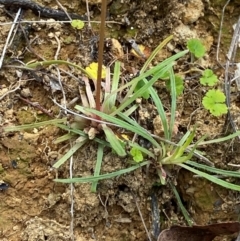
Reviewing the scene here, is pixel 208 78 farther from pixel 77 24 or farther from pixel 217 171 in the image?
pixel 77 24

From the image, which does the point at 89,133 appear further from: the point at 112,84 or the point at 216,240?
the point at 216,240

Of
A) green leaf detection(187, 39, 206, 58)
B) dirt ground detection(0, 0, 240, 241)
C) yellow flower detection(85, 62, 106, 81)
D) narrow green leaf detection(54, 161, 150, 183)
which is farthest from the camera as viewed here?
green leaf detection(187, 39, 206, 58)

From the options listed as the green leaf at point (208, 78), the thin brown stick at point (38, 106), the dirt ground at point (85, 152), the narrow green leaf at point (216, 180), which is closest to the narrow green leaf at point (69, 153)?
the dirt ground at point (85, 152)

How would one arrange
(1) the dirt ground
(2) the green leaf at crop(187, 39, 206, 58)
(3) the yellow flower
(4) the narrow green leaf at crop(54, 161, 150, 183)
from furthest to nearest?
1. (2) the green leaf at crop(187, 39, 206, 58)
2. (3) the yellow flower
3. (1) the dirt ground
4. (4) the narrow green leaf at crop(54, 161, 150, 183)

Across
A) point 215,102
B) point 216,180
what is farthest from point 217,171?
point 215,102

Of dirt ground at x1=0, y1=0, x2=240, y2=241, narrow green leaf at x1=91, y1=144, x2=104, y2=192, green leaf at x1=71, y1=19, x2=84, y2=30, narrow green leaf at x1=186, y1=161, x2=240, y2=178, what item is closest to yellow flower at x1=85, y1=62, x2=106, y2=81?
dirt ground at x1=0, y1=0, x2=240, y2=241

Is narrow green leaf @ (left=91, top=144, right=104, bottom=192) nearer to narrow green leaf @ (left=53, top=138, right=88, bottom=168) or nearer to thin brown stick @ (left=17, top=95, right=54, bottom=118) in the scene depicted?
narrow green leaf @ (left=53, top=138, right=88, bottom=168)

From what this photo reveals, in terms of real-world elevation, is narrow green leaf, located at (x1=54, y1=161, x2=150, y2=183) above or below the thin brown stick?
below

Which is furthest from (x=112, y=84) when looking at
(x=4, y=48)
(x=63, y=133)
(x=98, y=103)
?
(x=4, y=48)
